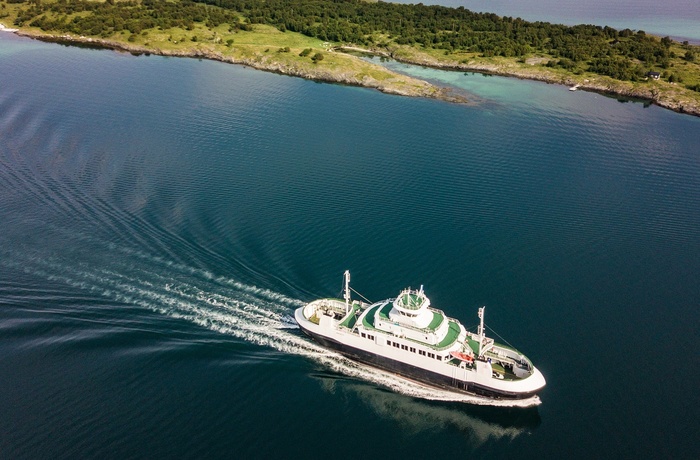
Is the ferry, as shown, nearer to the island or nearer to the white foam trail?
the white foam trail

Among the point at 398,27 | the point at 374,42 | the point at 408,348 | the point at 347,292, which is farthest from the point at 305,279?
the point at 398,27

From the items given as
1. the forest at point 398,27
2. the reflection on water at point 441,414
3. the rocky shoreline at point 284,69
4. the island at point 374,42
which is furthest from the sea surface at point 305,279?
the forest at point 398,27

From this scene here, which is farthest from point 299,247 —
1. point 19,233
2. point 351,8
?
point 351,8

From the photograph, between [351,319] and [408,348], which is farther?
[351,319]

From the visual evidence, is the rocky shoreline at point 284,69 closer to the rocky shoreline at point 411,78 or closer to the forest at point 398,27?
the rocky shoreline at point 411,78

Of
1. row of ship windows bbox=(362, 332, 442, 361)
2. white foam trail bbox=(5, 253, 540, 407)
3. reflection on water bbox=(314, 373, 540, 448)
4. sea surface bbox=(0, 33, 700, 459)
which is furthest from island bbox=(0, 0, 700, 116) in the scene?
reflection on water bbox=(314, 373, 540, 448)

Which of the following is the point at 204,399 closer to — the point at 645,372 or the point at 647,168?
the point at 645,372

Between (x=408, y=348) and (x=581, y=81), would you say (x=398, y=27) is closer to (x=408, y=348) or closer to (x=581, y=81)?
(x=581, y=81)
